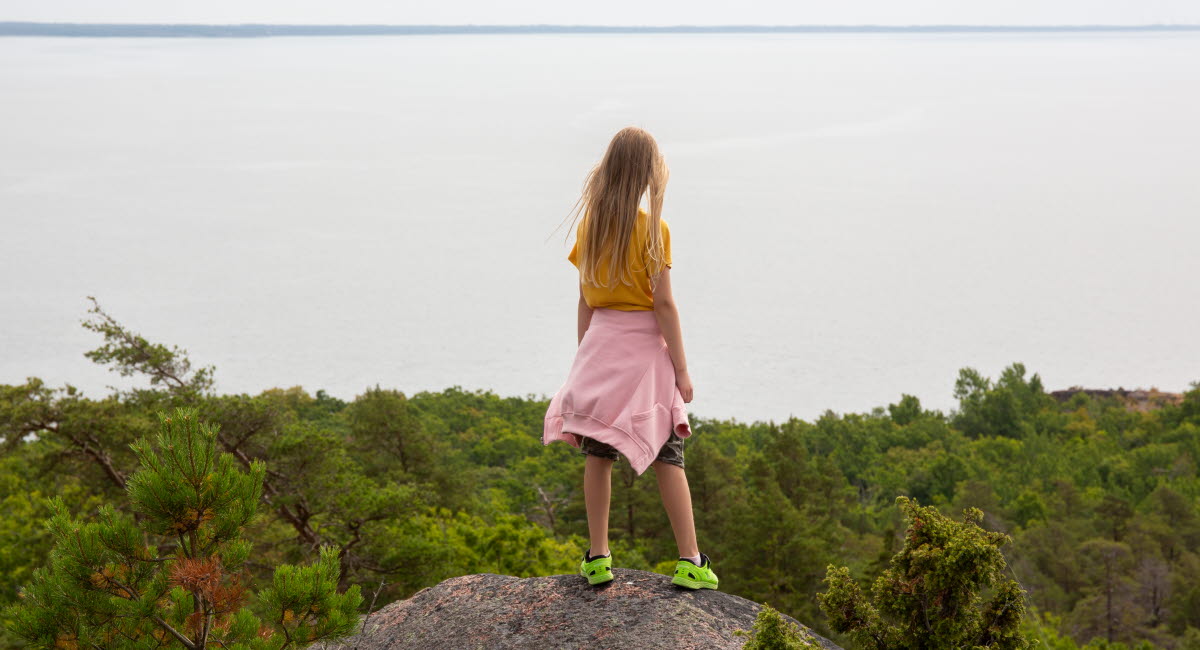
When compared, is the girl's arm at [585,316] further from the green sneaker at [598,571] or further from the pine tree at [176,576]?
the pine tree at [176,576]

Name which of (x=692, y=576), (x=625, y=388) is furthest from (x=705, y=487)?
(x=625, y=388)

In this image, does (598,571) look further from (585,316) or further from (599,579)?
(585,316)

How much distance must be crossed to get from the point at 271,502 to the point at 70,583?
10.7 m

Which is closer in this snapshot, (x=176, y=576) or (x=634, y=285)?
(x=176, y=576)

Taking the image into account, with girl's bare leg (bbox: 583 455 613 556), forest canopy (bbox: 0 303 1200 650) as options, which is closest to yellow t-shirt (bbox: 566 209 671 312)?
girl's bare leg (bbox: 583 455 613 556)

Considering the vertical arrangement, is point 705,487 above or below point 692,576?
below

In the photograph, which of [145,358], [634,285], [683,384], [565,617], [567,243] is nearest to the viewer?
[634,285]

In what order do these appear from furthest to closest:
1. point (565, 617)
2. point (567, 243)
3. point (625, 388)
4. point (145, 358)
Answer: point (567, 243) → point (145, 358) → point (565, 617) → point (625, 388)

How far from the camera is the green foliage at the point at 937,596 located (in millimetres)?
3994

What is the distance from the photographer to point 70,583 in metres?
4.31

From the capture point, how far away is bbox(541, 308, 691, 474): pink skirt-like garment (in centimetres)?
491

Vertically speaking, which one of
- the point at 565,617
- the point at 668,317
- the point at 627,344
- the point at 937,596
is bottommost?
the point at 565,617

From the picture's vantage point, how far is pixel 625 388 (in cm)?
494

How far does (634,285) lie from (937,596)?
1947 millimetres
